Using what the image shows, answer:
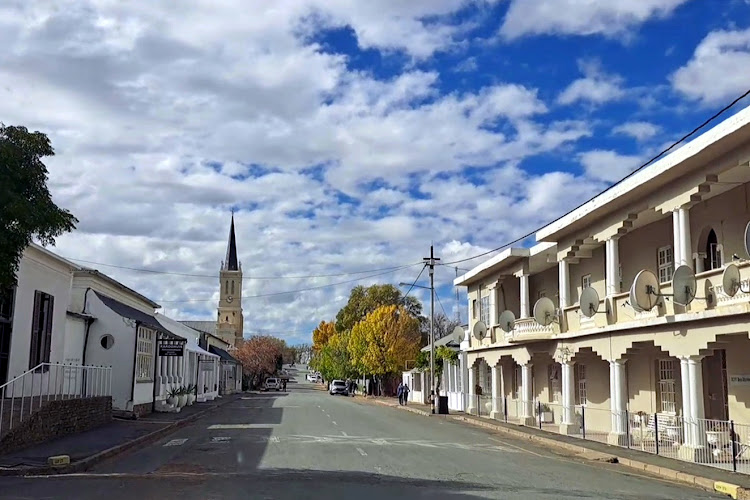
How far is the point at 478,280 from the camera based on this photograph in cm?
4094

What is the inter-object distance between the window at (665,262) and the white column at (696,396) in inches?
184

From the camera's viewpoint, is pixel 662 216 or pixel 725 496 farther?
pixel 662 216

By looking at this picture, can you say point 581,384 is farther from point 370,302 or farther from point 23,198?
point 370,302

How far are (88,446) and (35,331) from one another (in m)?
5.80

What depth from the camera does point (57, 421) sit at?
21.2m

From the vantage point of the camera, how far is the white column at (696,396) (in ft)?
63.2

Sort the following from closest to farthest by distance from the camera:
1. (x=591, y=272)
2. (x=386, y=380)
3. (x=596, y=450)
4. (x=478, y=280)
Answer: (x=596, y=450), (x=591, y=272), (x=478, y=280), (x=386, y=380)

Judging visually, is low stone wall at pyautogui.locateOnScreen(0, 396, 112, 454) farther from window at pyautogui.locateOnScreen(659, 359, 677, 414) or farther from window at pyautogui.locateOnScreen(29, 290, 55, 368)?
window at pyautogui.locateOnScreen(659, 359, 677, 414)

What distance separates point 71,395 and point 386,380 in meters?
55.1

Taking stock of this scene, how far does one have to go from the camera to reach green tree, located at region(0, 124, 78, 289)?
13.1 meters

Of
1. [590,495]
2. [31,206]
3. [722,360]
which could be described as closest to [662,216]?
[722,360]

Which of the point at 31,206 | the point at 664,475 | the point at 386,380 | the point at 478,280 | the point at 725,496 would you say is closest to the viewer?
the point at 31,206

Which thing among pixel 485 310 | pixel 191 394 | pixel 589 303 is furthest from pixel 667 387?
pixel 191 394

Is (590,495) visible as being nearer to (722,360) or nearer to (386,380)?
(722,360)
